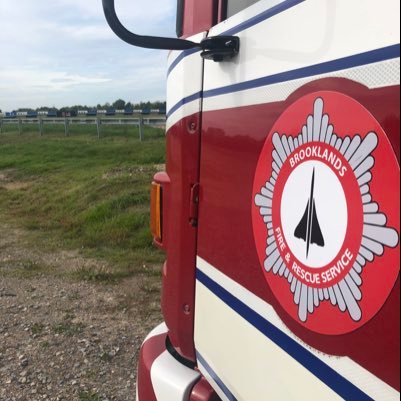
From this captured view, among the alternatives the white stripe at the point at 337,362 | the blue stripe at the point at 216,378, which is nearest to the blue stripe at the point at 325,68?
the white stripe at the point at 337,362

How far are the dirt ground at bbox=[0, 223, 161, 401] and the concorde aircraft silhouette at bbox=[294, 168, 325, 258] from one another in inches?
95.8

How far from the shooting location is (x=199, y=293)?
1.65 meters

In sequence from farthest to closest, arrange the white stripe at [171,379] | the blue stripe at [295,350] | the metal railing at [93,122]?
the metal railing at [93,122]
the white stripe at [171,379]
the blue stripe at [295,350]

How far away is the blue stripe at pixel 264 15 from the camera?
1187 mm

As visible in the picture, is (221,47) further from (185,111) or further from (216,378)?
(216,378)

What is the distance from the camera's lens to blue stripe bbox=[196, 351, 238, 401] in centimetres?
152

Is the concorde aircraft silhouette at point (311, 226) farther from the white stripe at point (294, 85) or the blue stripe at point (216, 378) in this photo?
the blue stripe at point (216, 378)

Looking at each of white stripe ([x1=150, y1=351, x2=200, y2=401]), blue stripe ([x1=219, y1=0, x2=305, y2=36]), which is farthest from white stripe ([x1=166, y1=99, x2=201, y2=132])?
white stripe ([x1=150, y1=351, x2=200, y2=401])

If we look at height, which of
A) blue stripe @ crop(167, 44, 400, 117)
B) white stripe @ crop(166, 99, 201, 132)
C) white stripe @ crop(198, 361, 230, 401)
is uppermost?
blue stripe @ crop(167, 44, 400, 117)

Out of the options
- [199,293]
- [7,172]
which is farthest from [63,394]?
[7,172]

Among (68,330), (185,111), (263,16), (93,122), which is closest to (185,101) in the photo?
(185,111)

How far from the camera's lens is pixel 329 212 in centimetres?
104

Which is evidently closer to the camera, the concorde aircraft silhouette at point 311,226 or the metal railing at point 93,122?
the concorde aircraft silhouette at point 311,226

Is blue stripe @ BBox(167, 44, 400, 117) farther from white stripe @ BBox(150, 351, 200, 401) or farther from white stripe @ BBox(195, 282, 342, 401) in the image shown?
white stripe @ BBox(150, 351, 200, 401)
